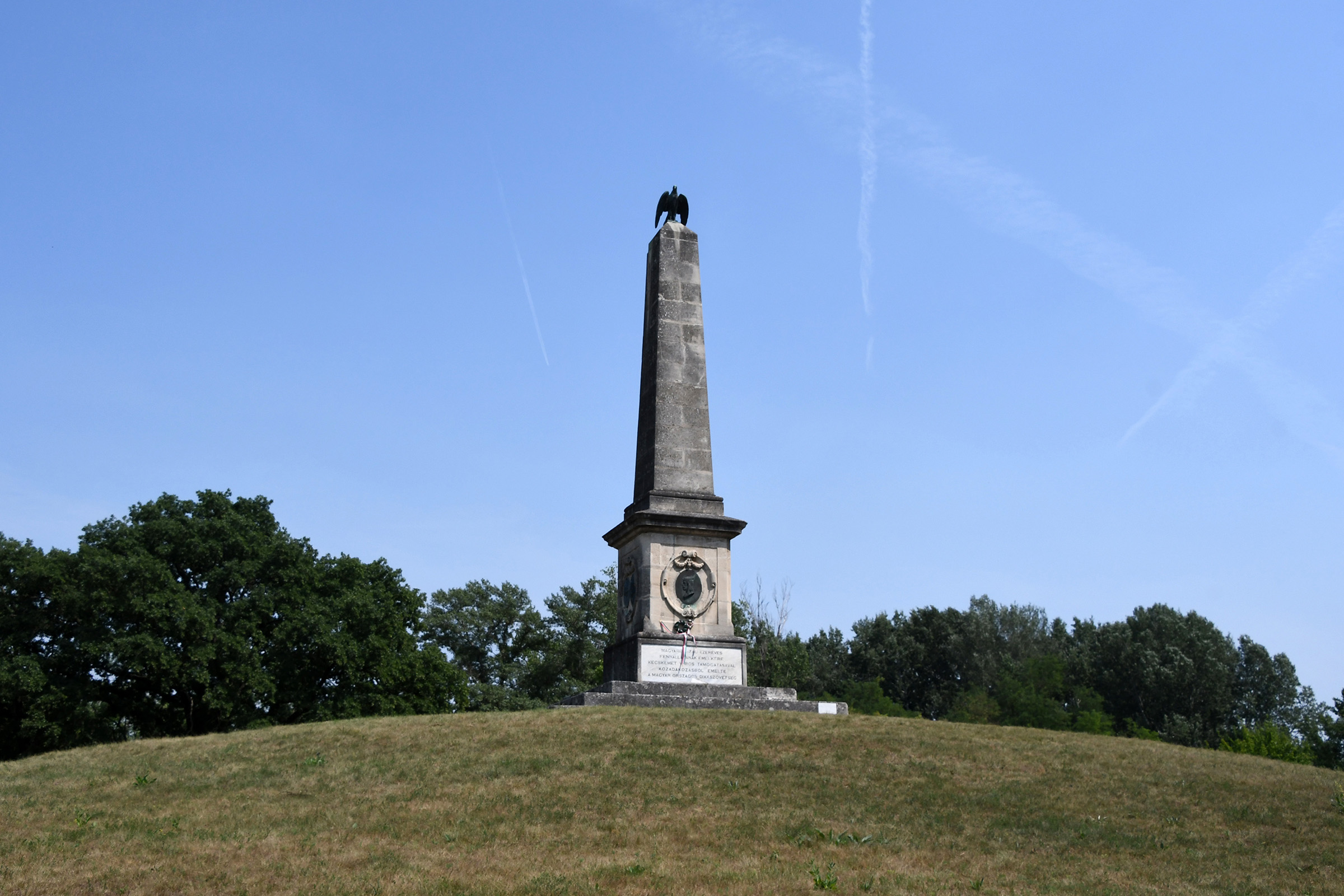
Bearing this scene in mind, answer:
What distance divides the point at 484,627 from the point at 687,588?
3689 centimetres

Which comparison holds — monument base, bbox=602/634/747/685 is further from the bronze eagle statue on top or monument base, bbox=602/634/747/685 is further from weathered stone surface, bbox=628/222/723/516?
the bronze eagle statue on top

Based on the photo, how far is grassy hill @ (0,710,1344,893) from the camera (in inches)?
397

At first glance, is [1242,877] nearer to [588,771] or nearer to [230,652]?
[588,771]

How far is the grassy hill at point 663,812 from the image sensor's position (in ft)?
33.1

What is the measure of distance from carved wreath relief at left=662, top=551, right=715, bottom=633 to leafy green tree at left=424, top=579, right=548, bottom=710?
3465 centimetres

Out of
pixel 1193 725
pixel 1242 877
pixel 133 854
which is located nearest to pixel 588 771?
pixel 133 854

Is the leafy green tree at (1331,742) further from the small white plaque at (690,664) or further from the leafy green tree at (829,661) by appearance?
the small white plaque at (690,664)

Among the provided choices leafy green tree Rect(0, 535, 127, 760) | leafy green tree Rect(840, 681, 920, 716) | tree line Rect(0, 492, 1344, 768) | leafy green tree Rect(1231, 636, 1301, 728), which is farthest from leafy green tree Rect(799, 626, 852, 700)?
leafy green tree Rect(0, 535, 127, 760)

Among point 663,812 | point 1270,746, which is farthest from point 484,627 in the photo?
point 663,812

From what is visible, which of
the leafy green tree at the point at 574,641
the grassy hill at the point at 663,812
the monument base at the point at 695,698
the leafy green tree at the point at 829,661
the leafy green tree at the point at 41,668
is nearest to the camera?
the grassy hill at the point at 663,812

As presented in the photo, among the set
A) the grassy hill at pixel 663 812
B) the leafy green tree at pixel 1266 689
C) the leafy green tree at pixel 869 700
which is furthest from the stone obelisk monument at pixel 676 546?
the leafy green tree at pixel 1266 689

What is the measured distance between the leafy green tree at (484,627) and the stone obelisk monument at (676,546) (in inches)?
1339

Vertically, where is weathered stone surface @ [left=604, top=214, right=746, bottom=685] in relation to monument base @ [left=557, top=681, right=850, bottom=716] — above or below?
above

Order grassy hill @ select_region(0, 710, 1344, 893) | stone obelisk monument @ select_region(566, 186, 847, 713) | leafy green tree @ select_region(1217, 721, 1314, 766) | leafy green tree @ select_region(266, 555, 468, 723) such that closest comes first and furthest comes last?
1. grassy hill @ select_region(0, 710, 1344, 893)
2. stone obelisk monument @ select_region(566, 186, 847, 713)
3. leafy green tree @ select_region(266, 555, 468, 723)
4. leafy green tree @ select_region(1217, 721, 1314, 766)
